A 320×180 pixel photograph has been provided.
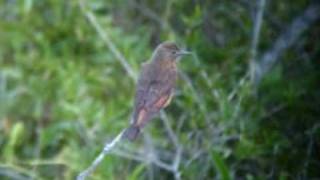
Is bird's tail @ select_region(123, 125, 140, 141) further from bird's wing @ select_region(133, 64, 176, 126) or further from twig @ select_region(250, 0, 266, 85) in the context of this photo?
twig @ select_region(250, 0, 266, 85)

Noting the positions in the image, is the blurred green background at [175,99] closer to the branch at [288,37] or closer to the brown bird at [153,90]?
the branch at [288,37]

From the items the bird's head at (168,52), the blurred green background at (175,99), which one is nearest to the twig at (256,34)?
the blurred green background at (175,99)

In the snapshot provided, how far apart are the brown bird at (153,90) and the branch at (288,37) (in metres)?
2.40

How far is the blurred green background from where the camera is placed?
4.15 m

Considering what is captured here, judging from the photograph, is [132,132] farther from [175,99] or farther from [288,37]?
[288,37]

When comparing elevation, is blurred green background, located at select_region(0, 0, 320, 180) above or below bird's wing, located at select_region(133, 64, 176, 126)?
above

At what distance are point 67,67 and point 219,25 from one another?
2.48ft

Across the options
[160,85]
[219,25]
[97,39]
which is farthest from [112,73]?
[160,85]

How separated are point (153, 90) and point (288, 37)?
2720 millimetres

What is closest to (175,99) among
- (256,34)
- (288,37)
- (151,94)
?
(256,34)

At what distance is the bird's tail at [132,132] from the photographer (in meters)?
2.10

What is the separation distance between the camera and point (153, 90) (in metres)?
2.12

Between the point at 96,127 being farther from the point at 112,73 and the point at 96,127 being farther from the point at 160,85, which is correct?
the point at 160,85

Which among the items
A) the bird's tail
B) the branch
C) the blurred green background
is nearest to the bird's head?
the bird's tail
